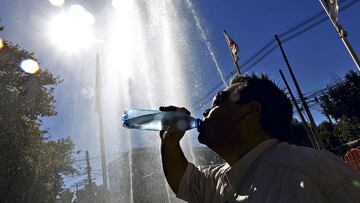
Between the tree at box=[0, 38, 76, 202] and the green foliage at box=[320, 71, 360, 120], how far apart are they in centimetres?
2785

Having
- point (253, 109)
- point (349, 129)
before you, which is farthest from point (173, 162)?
point (349, 129)

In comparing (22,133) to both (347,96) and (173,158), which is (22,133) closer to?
(173,158)

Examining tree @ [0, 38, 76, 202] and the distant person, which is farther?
tree @ [0, 38, 76, 202]

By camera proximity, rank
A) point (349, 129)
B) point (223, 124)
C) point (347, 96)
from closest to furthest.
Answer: point (223, 124)
point (347, 96)
point (349, 129)

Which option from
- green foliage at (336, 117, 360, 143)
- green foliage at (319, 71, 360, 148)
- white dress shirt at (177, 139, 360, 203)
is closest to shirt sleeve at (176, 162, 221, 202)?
white dress shirt at (177, 139, 360, 203)

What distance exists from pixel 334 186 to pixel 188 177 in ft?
3.95

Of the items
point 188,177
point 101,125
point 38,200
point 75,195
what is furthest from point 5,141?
point 75,195

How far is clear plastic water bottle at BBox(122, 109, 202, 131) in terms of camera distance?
2443mm

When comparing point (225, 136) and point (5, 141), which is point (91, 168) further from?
point (225, 136)

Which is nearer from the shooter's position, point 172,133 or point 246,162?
point 246,162

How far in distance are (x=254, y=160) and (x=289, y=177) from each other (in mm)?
351

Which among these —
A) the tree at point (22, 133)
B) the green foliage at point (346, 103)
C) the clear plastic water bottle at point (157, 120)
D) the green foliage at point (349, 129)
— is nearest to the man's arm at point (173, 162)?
the clear plastic water bottle at point (157, 120)

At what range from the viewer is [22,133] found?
13070 millimetres

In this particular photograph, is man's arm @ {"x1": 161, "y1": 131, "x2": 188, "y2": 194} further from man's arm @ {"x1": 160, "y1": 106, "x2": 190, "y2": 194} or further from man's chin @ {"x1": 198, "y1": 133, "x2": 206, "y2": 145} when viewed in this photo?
man's chin @ {"x1": 198, "y1": 133, "x2": 206, "y2": 145}
